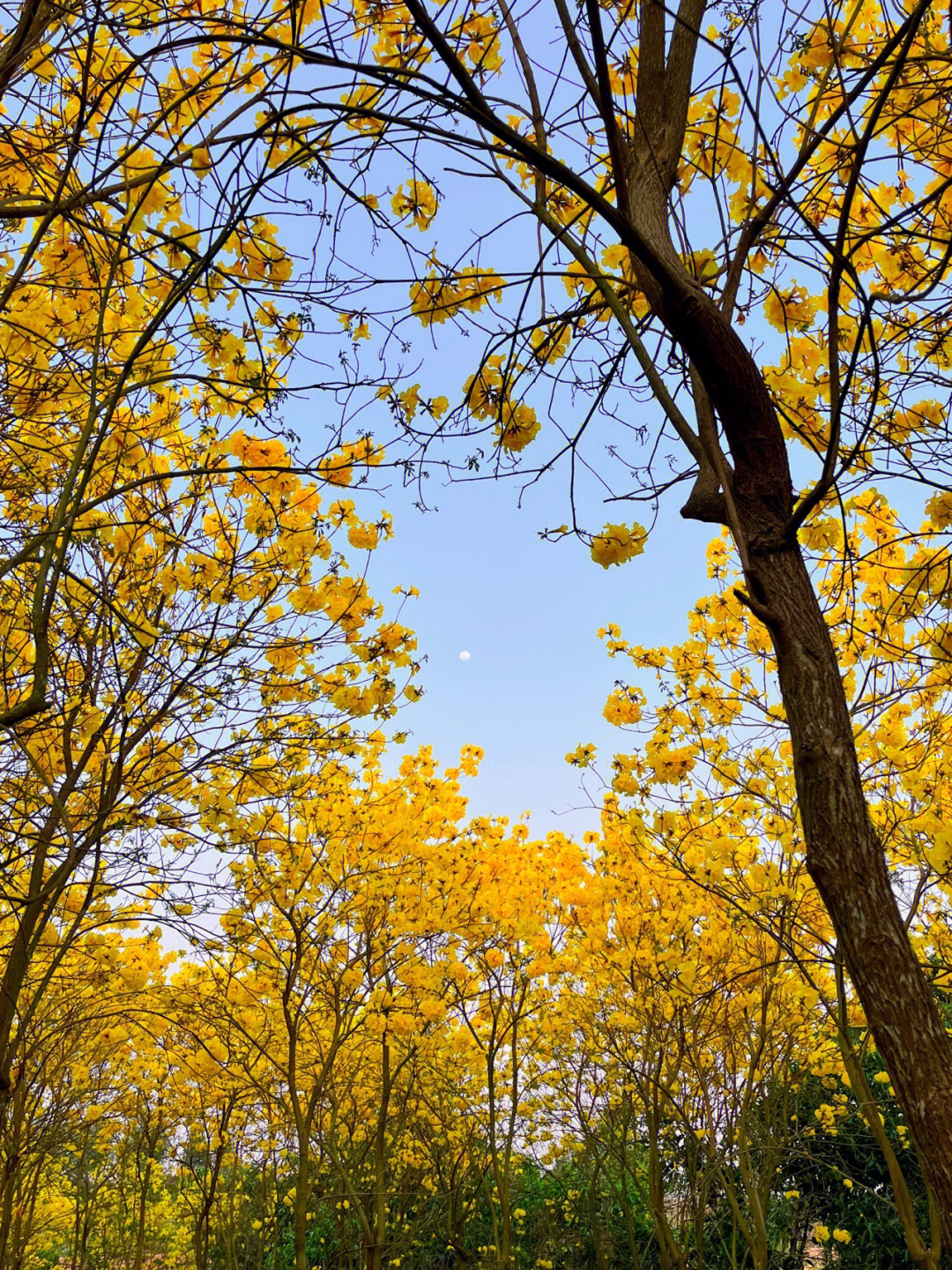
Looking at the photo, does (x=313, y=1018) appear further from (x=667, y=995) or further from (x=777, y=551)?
(x=777, y=551)

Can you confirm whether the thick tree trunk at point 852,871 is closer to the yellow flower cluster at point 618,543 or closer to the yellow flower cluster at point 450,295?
the yellow flower cluster at point 618,543

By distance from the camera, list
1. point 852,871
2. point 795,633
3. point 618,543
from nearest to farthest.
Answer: point 852,871, point 795,633, point 618,543

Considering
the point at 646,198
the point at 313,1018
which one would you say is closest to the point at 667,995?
the point at 313,1018

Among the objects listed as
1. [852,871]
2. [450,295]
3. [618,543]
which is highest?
[450,295]

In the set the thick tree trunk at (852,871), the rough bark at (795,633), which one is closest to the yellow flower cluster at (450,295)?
the rough bark at (795,633)

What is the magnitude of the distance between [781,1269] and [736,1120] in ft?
10.9

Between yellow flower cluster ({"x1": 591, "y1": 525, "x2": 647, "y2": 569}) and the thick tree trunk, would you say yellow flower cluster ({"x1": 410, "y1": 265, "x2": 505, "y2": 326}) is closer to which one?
yellow flower cluster ({"x1": 591, "y1": 525, "x2": 647, "y2": 569})

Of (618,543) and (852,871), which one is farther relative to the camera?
(618,543)

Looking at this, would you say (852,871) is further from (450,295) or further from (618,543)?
(450,295)

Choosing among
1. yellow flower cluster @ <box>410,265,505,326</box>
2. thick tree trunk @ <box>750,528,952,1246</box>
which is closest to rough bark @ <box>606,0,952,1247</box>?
thick tree trunk @ <box>750,528,952,1246</box>

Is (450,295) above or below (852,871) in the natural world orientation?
above

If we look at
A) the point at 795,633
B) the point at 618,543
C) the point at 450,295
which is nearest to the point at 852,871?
the point at 795,633

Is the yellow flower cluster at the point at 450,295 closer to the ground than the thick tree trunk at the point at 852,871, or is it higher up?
higher up

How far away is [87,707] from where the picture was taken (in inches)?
140
